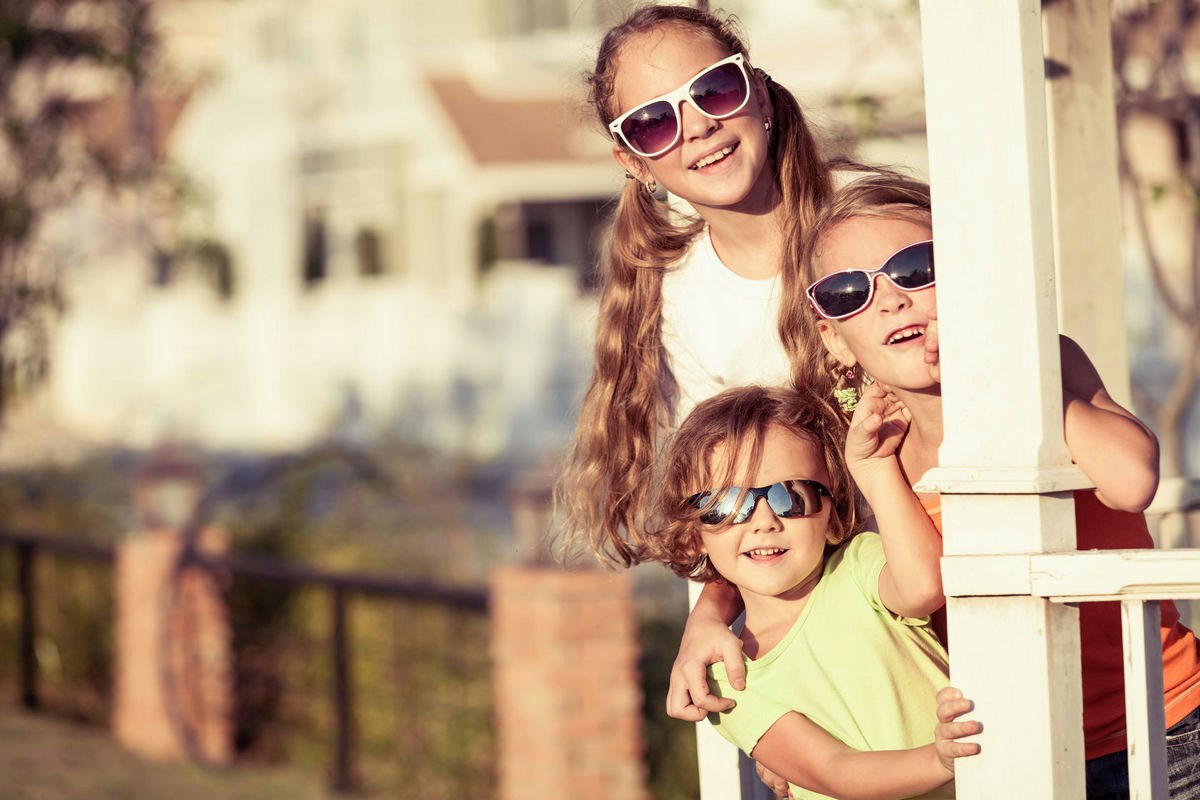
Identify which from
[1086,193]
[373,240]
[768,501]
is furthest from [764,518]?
[373,240]

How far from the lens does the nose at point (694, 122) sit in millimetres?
2906

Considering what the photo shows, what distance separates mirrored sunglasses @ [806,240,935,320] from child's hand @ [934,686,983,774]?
61cm

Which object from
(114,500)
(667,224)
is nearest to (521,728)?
(667,224)

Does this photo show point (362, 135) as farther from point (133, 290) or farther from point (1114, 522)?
point (1114, 522)

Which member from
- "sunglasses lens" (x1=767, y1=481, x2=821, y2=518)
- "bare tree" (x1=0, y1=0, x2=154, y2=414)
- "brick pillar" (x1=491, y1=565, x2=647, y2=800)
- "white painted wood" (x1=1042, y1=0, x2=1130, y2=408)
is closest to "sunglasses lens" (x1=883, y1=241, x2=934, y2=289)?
"sunglasses lens" (x1=767, y1=481, x2=821, y2=518)

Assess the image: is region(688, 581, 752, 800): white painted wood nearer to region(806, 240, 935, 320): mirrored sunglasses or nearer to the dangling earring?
the dangling earring

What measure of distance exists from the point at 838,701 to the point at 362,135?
25.5 m

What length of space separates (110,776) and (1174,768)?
7.24 m

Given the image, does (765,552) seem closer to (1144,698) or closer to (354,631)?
(1144,698)

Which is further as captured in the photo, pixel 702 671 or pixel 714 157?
pixel 714 157

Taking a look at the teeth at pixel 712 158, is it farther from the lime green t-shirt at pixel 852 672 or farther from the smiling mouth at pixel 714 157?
the lime green t-shirt at pixel 852 672

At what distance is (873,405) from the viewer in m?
2.56

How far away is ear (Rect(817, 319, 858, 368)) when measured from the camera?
107 inches

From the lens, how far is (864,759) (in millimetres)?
2518
